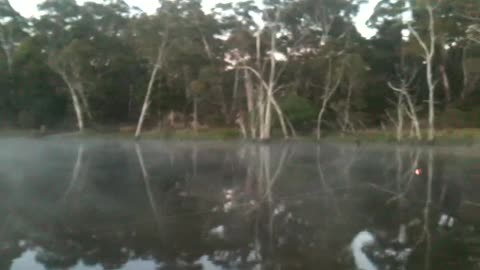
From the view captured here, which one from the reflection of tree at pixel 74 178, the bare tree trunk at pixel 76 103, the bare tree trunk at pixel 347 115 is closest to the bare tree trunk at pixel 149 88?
the bare tree trunk at pixel 76 103

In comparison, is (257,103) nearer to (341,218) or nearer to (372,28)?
(372,28)

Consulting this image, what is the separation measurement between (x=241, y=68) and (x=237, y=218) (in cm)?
2896

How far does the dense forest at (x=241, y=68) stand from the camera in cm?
3694

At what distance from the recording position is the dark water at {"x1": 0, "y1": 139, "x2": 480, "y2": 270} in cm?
686

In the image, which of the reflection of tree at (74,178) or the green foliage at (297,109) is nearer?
the reflection of tree at (74,178)

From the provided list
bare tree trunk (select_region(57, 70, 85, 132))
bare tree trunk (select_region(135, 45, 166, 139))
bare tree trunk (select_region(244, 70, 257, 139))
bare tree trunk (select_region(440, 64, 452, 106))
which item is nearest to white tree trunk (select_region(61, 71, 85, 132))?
bare tree trunk (select_region(57, 70, 85, 132))

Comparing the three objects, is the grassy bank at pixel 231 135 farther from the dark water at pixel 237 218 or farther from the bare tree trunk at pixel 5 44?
the dark water at pixel 237 218

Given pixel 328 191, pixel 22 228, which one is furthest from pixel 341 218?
pixel 22 228

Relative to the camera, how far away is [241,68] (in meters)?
37.8

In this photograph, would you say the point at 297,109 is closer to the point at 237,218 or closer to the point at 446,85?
the point at 446,85

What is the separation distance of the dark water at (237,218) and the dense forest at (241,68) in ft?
65.1

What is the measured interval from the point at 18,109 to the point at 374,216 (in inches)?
1492

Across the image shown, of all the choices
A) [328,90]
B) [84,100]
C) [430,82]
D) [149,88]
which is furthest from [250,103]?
[84,100]

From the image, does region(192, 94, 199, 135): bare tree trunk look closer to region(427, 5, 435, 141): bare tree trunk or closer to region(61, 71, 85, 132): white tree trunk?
region(61, 71, 85, 132): white tree trunk
